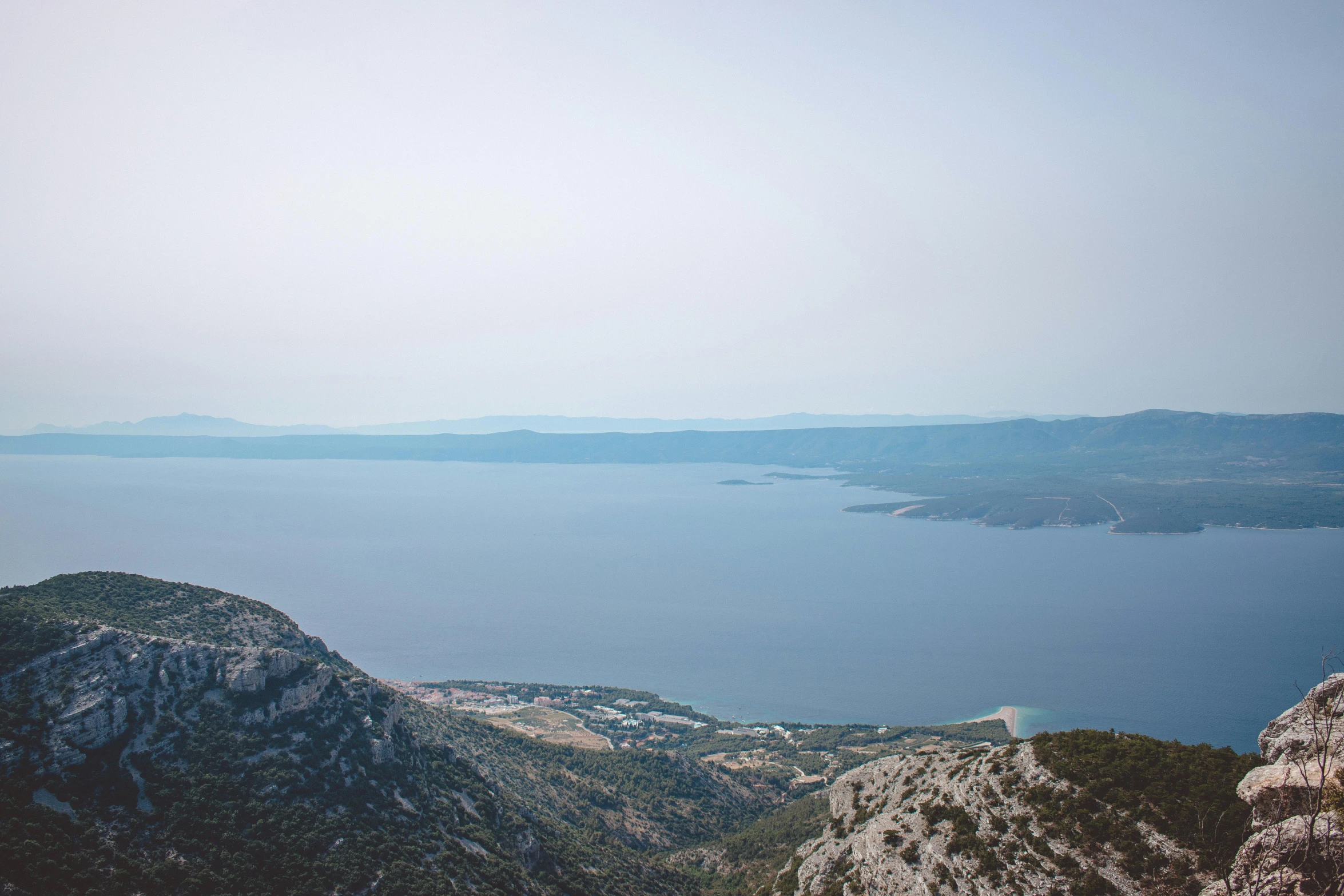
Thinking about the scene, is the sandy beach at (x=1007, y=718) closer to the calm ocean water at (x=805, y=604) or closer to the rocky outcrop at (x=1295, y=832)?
the calm ocean water at (x=805, y=604)

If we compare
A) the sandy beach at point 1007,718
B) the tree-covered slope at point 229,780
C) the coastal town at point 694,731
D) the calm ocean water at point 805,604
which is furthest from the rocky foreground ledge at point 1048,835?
the calm ocean water at point 805,604

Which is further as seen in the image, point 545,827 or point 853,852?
point 545,827

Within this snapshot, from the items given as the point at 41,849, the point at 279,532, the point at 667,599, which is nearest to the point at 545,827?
the point at 41,849

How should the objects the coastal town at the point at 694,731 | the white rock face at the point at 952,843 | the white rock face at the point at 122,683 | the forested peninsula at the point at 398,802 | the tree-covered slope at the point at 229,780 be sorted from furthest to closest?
the coastal town at the point at 694,731 < the white rock face at the point at 122,683 < the tree-covered slope at the point at 229,780 < the forested peninsula at the point at 398,802 < the white rock face at the point at 952,843

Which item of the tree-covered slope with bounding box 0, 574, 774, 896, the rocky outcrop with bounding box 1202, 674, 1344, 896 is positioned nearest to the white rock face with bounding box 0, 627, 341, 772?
the tree-covered slope with bounding box 0, 574, 774, 896

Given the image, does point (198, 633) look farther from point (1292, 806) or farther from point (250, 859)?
point (1292, 806)

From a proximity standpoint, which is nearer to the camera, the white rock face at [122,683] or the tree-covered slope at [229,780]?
the tree-covered slope at [229,780]
